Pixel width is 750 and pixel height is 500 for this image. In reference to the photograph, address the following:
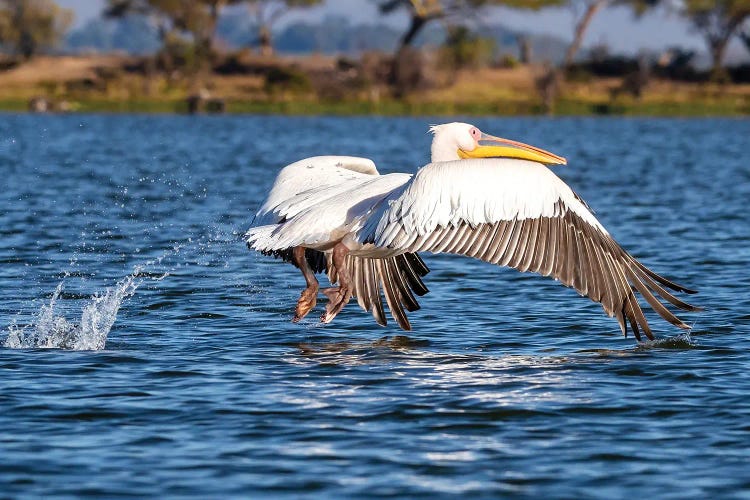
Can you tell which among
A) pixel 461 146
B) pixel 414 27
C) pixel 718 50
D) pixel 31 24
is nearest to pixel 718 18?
pixel 718 50

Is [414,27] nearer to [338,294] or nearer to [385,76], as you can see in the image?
[385,76]

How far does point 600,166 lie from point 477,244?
67.4 ft

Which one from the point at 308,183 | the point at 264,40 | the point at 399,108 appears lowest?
the point at 399,108

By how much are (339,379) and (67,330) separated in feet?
7.14

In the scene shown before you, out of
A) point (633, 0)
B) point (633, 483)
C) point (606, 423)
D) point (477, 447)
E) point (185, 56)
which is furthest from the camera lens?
point (633, 0)

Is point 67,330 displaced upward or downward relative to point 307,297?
downward

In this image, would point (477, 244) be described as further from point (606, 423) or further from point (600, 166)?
point (600, 166)

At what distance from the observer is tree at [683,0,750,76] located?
73.8 m

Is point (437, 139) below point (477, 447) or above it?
above

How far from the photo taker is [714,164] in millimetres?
29281

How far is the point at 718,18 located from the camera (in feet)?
251

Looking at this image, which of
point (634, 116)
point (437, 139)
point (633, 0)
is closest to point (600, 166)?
point (437, 139)

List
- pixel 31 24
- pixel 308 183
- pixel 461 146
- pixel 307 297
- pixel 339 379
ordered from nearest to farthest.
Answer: pixel 339 379
pixel 307 297
pixel 461 146
pixel 308 183
pixel 31 24

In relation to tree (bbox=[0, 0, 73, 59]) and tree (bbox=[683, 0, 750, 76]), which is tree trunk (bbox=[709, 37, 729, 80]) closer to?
tree (bbox=[683, 0, 750, 76])
